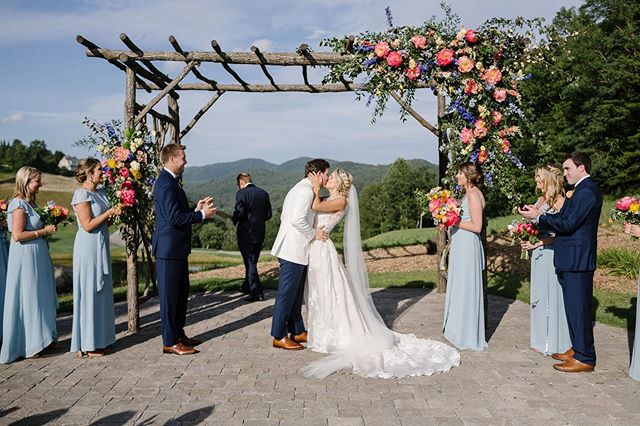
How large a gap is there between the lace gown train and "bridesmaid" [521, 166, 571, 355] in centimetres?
110

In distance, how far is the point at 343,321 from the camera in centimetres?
656

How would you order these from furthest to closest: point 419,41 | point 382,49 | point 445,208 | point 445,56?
point 382,49, point 419,41, point 445,56, point 445,208

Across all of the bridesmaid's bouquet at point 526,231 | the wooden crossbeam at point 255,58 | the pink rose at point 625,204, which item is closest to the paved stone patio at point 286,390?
the bridesmaid's bouquet at point 526,231

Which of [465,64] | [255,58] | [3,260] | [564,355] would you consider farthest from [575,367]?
[3,260]

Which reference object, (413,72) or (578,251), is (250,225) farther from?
(578,251)

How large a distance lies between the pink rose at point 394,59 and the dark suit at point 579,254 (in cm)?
299

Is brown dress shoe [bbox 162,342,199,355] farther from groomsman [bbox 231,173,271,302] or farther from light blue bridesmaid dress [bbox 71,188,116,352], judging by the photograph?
groomsman [bbox 231,173,271,302]

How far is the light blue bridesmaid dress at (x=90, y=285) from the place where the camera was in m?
6.16

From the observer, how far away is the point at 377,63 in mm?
7504

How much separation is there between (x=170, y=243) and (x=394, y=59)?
12.7 feet

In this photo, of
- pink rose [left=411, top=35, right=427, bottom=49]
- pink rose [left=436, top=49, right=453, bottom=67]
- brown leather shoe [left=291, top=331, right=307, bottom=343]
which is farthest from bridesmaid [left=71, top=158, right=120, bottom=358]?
pink rose [left=436, top=49, right=453, bottom=67]

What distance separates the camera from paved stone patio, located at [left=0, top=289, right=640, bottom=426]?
4477mm

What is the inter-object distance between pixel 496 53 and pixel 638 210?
115 inches

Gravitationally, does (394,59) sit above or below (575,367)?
above
